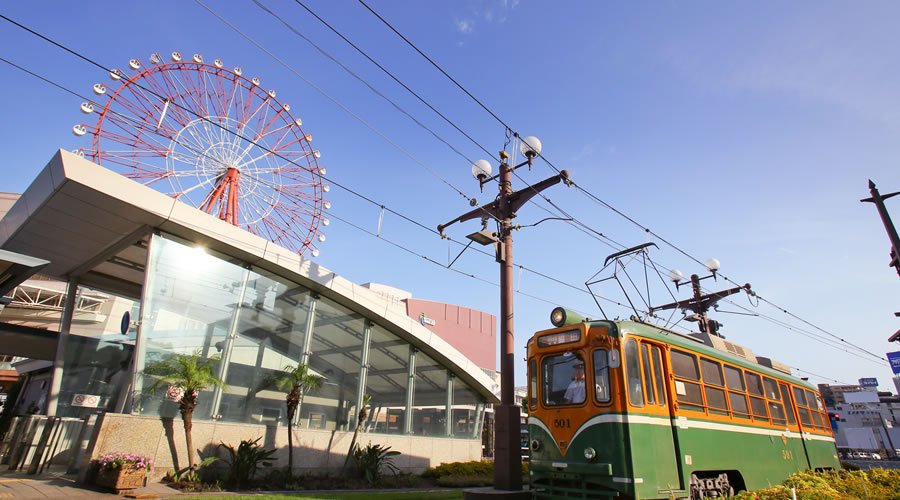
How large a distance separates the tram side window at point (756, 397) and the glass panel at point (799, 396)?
276cm

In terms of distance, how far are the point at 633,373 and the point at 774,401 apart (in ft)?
20.0

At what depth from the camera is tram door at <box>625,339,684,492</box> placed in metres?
7.91

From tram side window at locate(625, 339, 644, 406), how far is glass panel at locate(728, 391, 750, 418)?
319cm

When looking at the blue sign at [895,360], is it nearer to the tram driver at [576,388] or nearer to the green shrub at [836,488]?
the green shrub at [836,488]

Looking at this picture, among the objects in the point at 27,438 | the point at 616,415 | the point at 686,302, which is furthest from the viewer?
the point at 686,302

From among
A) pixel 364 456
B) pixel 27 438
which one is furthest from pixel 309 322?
pixel 27 438

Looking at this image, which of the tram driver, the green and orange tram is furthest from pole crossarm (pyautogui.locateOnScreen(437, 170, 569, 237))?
the tram driver

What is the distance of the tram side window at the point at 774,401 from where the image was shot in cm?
1145

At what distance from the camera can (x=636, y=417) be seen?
26.0ft

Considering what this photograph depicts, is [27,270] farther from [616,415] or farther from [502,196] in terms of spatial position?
[616,415]

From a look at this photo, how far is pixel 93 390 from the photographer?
57.7 feet

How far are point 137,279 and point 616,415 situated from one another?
1891 cm

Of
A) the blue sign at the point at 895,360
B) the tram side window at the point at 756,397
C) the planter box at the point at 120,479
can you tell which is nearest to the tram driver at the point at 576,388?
the tram side window at the point at 756,397

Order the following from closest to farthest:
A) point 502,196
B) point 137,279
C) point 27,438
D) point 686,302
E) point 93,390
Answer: point 502,196
point 27,438
point 93,390
point 137,279
point 686,302
